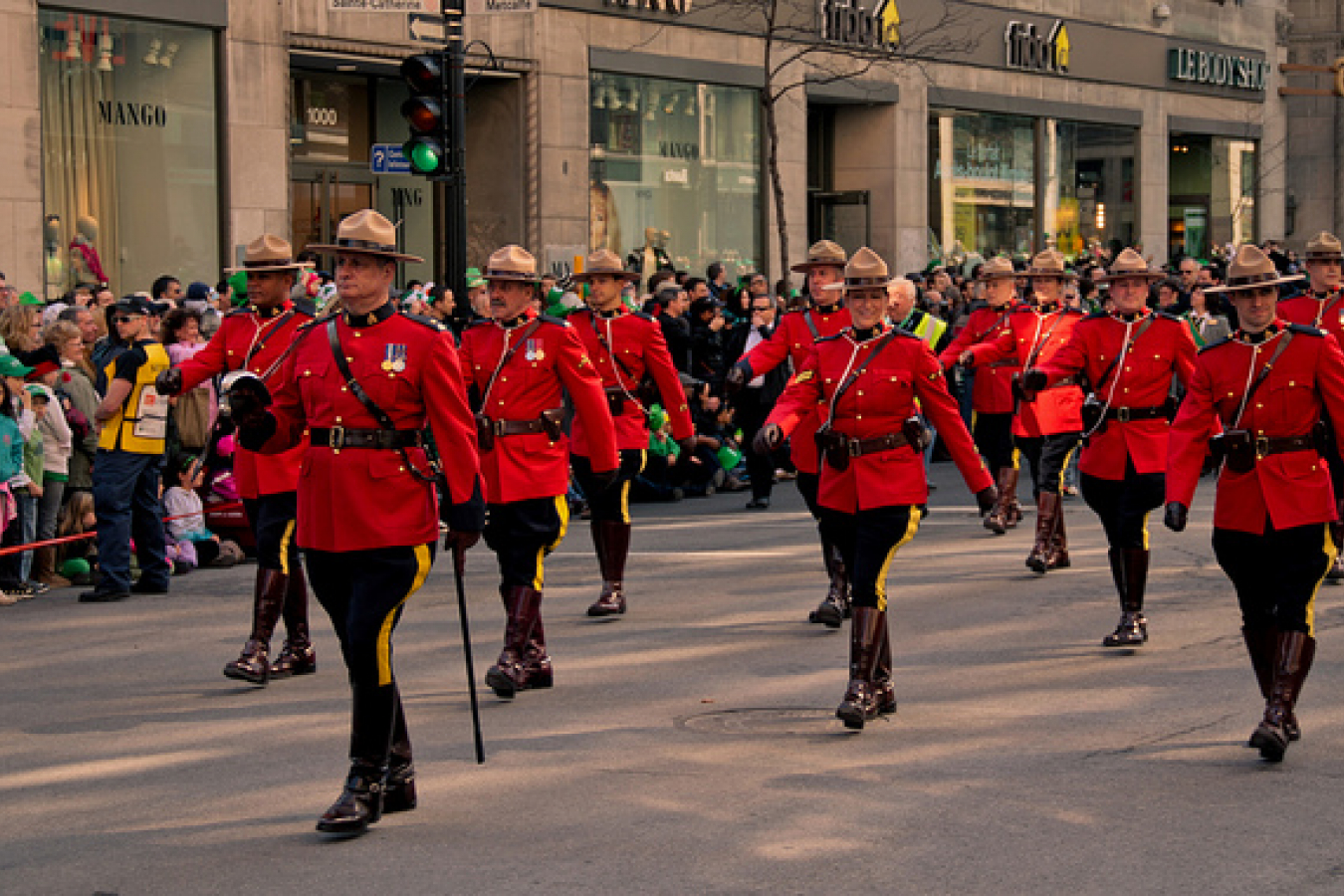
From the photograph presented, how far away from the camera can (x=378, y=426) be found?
7223 mm

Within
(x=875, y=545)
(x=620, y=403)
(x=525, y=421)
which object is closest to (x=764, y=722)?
(x=875, y=545)

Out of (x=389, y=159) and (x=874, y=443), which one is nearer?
(x=874, y=443)

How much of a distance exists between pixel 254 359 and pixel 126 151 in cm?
1212

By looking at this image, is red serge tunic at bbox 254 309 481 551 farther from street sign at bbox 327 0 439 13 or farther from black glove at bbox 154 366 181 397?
street sign at bbox 327 0 439 13

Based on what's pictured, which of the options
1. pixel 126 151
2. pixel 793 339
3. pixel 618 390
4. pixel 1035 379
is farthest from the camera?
→ pixel 126 151

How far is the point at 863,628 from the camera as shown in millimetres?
8703

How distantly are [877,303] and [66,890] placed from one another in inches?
177

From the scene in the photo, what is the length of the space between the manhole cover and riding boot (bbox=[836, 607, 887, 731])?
0.13 metres

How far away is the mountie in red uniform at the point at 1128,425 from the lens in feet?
35.6

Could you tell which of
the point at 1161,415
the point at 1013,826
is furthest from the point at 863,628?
the point at 1161,415

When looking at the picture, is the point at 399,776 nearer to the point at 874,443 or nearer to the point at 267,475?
the point at 874,443

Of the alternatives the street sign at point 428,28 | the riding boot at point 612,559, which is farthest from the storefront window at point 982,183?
the riding boot at point 612,559

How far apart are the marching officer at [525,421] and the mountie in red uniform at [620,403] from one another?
5.56 ft

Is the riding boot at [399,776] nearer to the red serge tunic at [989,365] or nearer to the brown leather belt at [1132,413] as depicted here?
the brown leather belt at [1132,413]
